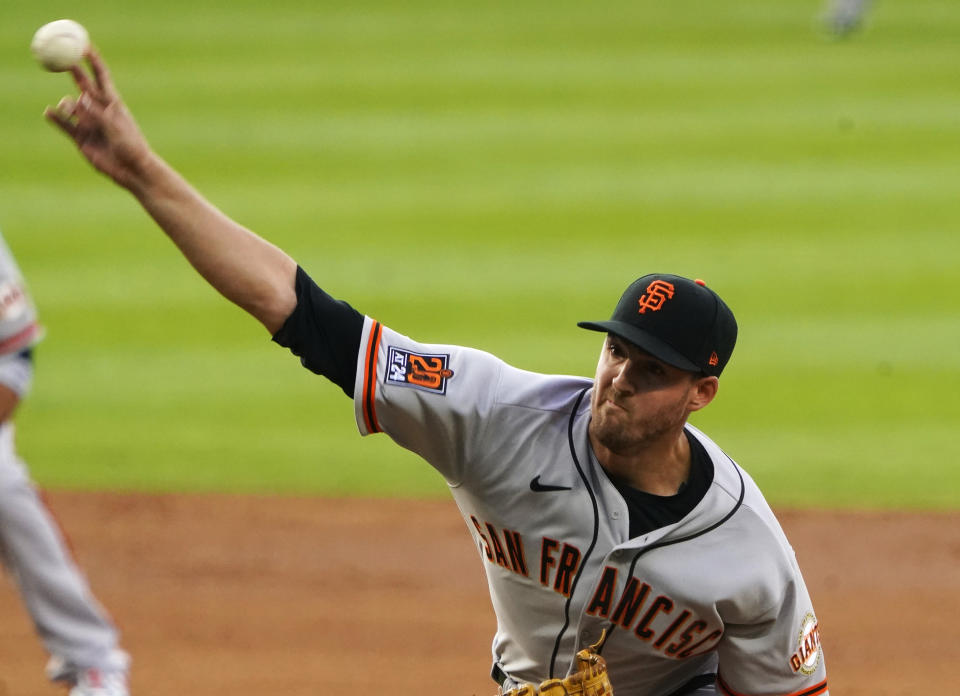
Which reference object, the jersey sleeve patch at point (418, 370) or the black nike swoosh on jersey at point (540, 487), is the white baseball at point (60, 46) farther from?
the black nike swoosh on jersey at point (540, 487)

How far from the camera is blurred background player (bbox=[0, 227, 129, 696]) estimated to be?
3975mm

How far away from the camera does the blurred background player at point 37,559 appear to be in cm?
397

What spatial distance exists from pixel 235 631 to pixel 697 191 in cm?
630

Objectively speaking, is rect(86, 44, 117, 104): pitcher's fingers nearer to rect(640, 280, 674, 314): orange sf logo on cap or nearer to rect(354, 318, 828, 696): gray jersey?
rect(354, 318, 828, 696): gray jersey

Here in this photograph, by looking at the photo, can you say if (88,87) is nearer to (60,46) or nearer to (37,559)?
(60,46)

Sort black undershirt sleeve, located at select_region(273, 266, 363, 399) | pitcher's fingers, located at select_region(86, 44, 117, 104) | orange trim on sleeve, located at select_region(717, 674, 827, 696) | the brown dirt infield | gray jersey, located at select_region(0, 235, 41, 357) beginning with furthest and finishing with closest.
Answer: the brown dirt infield < gray jersey, located at select_region(0, 235, 41, 357) < orange trim on sleeve, located at select_region(717, 674, 827, 696) < black undershirt sleeve, located at select_region(273, 266, 363, 399) < pitcher's fingers, located at select_region(86, 44, 117, 104)

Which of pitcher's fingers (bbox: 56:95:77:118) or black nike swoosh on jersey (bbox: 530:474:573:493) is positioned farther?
black nike swoosh on jersey (bbox: 530:474:573:493)

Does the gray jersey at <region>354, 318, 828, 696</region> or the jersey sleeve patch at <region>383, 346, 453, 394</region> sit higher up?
the jersey sleeve patch at <region>383, 346, 453, 394</region>

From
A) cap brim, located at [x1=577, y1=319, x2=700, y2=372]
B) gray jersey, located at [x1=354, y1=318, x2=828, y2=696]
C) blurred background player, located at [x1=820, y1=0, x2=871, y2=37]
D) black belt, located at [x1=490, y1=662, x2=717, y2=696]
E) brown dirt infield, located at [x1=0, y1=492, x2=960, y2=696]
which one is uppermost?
blurred background player, located at [x1=820, y1=0, x2=871, y2=37]

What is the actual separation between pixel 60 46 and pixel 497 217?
7.71 m

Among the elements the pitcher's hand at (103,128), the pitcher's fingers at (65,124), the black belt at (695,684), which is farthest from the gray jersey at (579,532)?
the pitcher's fingers at (65,124)

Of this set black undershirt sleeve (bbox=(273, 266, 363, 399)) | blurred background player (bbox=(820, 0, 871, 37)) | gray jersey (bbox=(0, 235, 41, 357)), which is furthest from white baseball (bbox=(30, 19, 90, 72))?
blurred background player (bbox=(820, 0, 871, 37))

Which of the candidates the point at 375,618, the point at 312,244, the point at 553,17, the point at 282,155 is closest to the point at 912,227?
the point at 312,244

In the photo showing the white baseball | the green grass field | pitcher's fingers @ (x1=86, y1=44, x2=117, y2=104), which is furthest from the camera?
the green grass field
